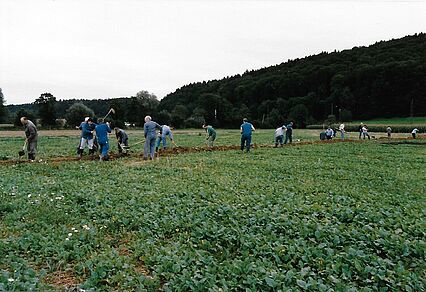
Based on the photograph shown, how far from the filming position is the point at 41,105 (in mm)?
89250

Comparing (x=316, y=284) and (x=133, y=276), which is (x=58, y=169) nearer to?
(x=133, y=276)

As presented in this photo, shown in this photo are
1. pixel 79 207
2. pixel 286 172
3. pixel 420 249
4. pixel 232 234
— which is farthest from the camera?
pixel 286 172

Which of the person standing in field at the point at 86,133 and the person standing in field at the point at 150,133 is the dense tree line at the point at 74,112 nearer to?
the person standing in field at the point at 86,133

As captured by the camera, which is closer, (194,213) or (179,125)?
(194,213)

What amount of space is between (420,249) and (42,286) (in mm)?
5557

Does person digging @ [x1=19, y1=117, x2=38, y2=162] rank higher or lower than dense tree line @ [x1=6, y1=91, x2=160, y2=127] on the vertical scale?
lower

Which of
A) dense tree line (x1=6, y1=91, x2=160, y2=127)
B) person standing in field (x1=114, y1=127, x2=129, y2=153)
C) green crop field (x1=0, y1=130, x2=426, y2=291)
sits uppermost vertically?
dense tree line (x1=6, y1=91, x2=160, y2=127)

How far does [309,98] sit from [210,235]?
115m

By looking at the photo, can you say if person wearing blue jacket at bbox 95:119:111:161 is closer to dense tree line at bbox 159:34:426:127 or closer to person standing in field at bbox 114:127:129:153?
person standing in field at bbox 114:127:129:153

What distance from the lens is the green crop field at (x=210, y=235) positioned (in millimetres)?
5016

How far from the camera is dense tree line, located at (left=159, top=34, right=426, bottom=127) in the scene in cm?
9988

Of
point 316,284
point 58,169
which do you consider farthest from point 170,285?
point 58,169

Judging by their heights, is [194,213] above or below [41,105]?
below

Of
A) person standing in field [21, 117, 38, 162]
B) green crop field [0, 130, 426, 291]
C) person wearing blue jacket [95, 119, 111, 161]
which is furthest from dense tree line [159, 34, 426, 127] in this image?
green crop field [0, 130, 426, 291]
